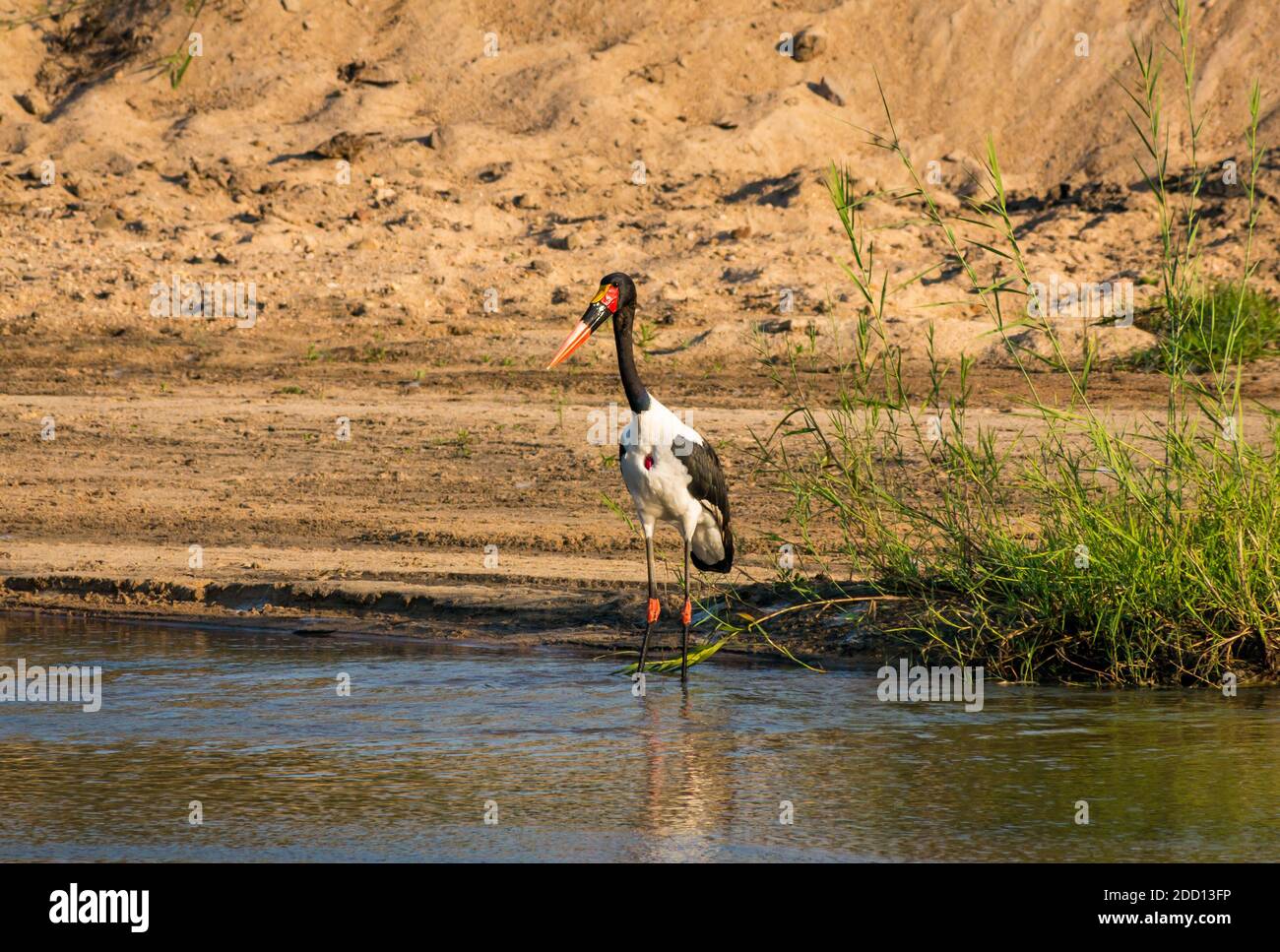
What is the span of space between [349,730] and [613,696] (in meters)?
1.14

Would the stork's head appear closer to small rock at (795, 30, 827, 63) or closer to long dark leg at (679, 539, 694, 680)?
long dark leg at (679, 539, 694, 680)

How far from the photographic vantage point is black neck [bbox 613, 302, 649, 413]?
311 inches

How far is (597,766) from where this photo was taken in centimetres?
608

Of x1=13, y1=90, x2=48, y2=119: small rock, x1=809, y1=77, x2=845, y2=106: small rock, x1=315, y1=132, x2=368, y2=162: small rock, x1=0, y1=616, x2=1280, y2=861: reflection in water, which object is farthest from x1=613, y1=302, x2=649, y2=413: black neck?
x1=13, y1=90, x2=48, y2=119: small rock

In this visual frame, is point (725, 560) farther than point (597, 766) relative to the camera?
Yes

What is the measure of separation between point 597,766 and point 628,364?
101 inches

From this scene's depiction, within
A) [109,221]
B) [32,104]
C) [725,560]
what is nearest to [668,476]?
[725,560]

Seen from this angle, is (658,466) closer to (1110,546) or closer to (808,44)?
(1110,546)

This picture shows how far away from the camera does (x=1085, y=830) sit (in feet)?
17.2

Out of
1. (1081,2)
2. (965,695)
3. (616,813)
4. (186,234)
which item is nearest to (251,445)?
(186,234)

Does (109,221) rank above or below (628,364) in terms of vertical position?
above

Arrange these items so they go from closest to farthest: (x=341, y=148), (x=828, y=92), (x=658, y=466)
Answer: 1. (x=658, y=466)
2. (x=341, y=148)
3. (x=828, y=92)

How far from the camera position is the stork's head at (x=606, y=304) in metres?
8.36

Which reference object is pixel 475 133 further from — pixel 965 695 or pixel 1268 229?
pixel 965 695
